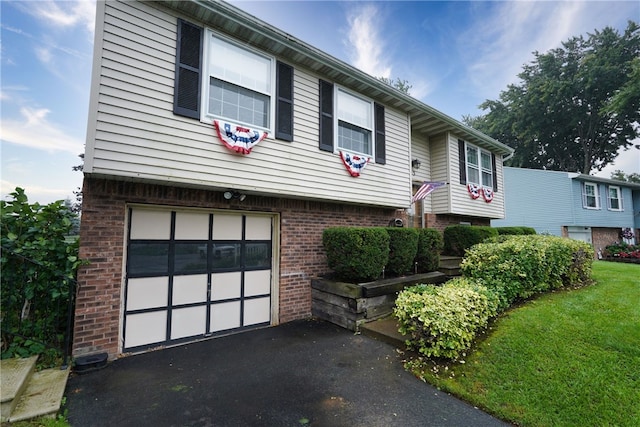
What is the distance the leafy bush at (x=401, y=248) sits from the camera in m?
5.63

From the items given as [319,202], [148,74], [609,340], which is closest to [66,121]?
[148,74]

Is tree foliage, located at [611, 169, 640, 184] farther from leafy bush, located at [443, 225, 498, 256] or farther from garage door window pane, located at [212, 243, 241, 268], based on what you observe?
garage door window pane, located at [212, 243, 241, 268]

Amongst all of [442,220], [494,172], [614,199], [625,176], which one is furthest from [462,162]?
[625,176]

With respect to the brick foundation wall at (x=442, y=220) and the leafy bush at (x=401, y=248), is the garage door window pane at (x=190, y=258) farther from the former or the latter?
the brick foundation wall at (x=442, y=220)

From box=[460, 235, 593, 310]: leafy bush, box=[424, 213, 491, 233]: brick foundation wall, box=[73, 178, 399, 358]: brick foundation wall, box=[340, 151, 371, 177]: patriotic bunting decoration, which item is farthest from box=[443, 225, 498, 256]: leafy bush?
box=[73, 178, 399, 358]: brick foundation wall

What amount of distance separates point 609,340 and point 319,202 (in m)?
4.78

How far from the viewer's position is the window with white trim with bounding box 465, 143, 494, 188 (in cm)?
925

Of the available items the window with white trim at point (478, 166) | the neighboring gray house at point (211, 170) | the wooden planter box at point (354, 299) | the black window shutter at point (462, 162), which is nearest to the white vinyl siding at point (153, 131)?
the neighboring gray house at point (211, 170)

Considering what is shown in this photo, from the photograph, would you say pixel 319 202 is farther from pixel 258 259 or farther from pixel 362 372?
pixel 362 372

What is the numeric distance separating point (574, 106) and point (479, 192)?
2511cm

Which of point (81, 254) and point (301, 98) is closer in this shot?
point (81, 254)

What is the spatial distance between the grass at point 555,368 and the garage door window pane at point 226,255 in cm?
328

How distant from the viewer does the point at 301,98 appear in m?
5.41

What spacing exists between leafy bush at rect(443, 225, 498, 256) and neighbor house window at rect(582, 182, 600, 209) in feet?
45.0
